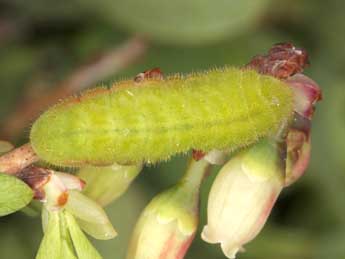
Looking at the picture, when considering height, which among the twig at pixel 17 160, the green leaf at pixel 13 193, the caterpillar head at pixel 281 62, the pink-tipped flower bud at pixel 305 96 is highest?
the caterpillar head at pixel 281 62

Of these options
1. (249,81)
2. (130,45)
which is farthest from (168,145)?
(130,45)

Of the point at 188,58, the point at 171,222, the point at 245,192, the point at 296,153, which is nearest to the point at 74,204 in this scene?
the point at 171,222

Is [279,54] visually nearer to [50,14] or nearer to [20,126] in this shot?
[20,126]

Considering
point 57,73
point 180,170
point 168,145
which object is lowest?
point 180,170

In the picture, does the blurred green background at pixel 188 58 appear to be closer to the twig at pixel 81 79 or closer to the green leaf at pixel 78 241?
the twig at pixel 81 79

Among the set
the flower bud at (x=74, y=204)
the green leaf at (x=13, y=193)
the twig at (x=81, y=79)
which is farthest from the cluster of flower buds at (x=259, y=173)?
the twig at (x=81, y=79)
